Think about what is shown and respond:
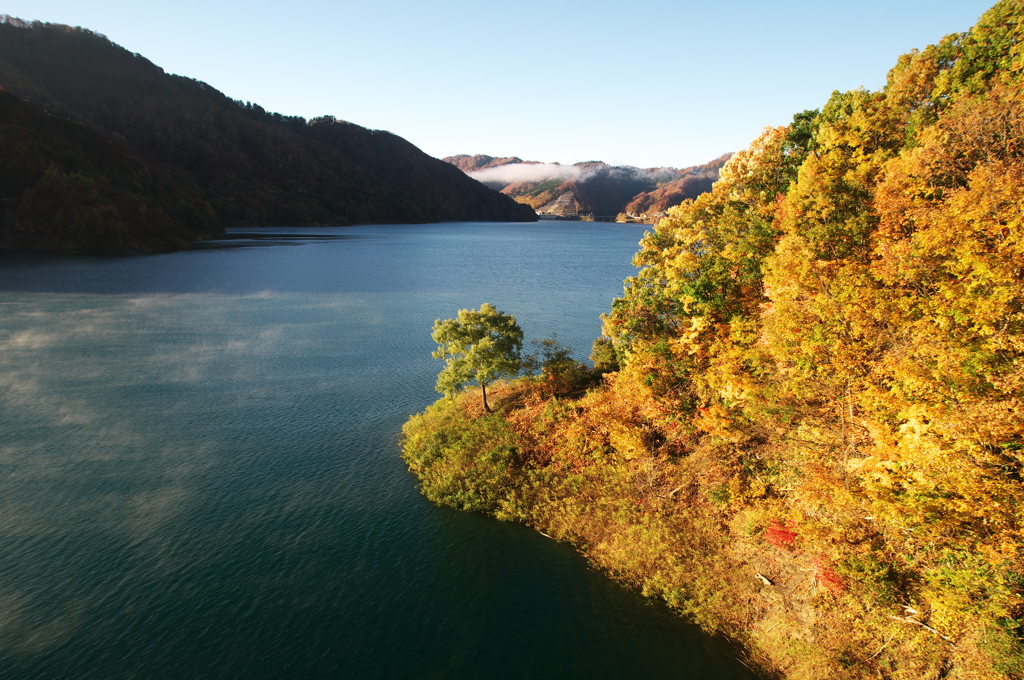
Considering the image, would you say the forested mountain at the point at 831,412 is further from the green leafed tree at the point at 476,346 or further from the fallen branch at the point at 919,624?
the green leafed tree at the point at 476,346

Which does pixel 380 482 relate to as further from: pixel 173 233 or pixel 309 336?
pixel 173 233

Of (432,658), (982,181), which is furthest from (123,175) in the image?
(982,181)

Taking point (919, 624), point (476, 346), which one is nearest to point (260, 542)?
point (476, 346)

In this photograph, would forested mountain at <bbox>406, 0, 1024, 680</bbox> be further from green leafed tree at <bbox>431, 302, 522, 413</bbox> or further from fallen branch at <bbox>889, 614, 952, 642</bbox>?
green leafed tree at <bbox>431, 302, 522, 413</bbox>

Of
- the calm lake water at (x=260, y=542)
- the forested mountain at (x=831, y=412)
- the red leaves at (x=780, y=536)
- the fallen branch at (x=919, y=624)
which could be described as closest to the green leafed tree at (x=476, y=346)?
the forested mountain at (x=831, y=412)

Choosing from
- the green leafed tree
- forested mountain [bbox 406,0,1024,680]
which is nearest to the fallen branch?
forested mountain [bbox 406,0,1024,680]

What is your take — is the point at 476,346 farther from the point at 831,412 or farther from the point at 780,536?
the point at 831,412
